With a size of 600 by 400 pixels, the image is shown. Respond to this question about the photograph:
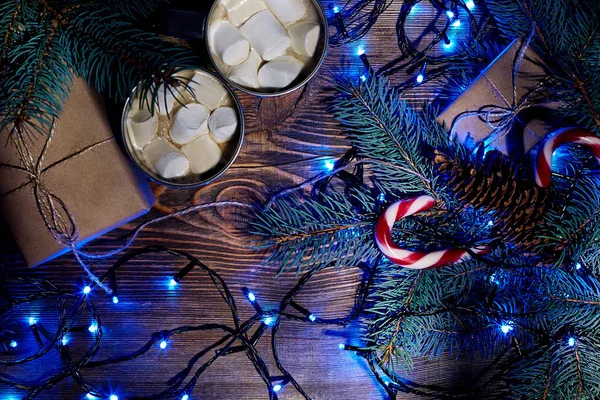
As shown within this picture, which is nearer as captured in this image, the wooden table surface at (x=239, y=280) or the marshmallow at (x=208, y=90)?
the marshmallow at (x=208, y=90)

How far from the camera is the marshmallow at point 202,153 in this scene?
3.21 ft

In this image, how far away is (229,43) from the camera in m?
0.95

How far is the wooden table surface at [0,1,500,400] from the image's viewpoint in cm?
108

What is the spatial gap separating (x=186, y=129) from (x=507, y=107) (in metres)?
0.63

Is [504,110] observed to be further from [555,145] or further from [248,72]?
[248,72]

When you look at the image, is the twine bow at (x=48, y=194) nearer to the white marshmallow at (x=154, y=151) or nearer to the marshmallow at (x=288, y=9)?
the white marshmallow at (x=154, y=151)

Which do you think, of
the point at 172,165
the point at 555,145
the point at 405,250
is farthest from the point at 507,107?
the point at 172,165

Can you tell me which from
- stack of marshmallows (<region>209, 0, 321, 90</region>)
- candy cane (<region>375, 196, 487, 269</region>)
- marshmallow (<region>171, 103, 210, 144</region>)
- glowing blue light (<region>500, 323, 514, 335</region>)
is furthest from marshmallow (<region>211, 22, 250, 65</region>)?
glowing blue light (<region>500, 323, 514, 335</region>)

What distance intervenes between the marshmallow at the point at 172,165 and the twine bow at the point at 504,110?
54cm

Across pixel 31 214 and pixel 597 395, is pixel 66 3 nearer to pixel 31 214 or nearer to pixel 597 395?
pixel 31 214

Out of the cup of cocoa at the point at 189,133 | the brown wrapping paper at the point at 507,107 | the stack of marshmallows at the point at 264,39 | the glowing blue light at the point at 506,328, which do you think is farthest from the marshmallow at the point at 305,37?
the glowing blue light at the point at 506,328

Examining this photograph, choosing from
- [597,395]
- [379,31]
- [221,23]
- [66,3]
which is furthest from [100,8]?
[597,395]

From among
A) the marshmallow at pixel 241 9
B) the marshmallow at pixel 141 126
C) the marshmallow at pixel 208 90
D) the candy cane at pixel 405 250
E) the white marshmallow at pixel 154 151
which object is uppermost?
the marshmallow at pixel 241 9

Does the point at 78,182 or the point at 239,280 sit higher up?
the point at 78,182
